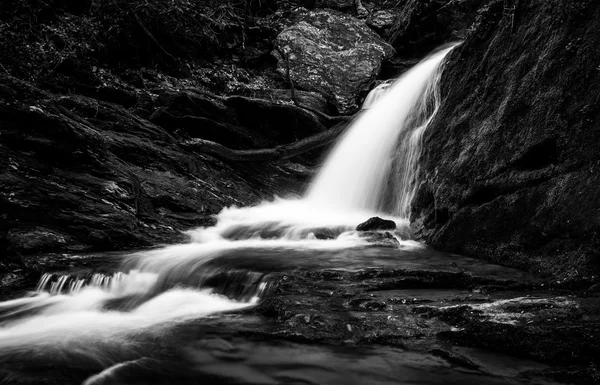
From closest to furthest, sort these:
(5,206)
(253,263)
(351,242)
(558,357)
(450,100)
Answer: (558,357) < (253,263) < (5,206) < (351,242) < (450,100)

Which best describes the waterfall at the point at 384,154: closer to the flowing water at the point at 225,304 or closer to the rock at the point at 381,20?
the flowing water at the point at 225,304

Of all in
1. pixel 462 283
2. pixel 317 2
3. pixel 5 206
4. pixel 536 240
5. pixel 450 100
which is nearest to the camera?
pixel 462 283

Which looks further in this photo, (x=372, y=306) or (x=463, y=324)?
(x=372, y=306)

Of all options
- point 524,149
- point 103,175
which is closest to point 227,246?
point 103,175

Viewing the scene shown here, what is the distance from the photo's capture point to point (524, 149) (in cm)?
560

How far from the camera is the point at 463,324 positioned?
3381 millimetres

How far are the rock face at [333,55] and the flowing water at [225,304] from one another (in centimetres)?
519

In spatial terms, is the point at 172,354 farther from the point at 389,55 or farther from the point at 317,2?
the point at 317,2


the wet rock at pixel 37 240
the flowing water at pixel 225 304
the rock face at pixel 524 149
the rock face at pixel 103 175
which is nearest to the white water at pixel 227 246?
the flowing water at pixel 225 304

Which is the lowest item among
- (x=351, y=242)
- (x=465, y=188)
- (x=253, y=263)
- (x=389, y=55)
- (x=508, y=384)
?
(x=508, y=384)

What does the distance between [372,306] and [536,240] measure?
241cm

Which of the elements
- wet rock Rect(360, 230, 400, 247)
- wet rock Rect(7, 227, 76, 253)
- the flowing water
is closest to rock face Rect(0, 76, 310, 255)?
wet rock Rect(7, 227, 76, 253)

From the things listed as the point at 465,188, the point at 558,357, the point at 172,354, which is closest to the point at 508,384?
the point at 558,357

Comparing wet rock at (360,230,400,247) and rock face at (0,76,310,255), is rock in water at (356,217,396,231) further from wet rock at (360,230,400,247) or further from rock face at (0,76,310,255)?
rock face at (0,76,310,255)
